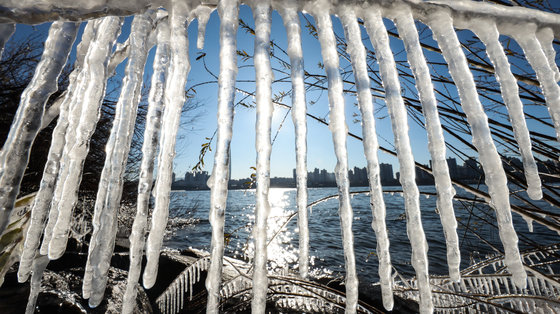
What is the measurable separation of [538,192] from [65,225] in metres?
1.55

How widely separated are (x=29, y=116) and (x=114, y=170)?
0.24 m

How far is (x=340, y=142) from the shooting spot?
0.72 meters

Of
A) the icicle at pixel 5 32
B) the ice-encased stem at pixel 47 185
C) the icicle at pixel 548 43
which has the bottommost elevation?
the ice-encased stem at pixel 47 185

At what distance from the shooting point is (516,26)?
90 cm

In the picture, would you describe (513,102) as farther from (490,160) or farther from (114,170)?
(114,170)

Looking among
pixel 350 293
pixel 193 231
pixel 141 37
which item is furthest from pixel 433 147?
pixel 193 231

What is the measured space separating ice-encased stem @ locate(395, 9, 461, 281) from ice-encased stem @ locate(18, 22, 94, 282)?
3.49 ft

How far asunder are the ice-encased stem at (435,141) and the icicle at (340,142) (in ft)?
0.88

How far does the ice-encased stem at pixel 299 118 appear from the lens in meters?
0.71

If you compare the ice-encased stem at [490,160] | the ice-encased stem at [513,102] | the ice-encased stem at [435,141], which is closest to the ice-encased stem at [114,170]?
the ice-encased stem at [435,141]

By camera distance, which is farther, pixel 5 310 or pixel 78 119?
pixel 5 310

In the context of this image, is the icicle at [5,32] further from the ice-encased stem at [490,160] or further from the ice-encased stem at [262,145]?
the ice-encased stem at [490,160]

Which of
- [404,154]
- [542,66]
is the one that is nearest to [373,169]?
[404,154]

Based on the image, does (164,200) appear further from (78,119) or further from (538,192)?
(538,192)
